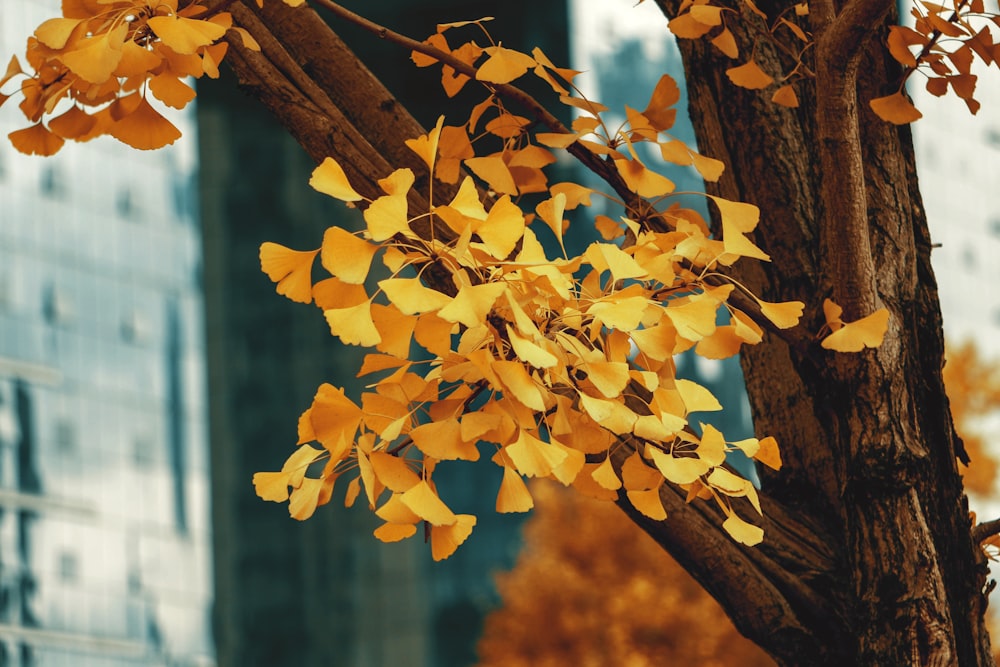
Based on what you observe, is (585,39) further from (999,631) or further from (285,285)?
(285,285)

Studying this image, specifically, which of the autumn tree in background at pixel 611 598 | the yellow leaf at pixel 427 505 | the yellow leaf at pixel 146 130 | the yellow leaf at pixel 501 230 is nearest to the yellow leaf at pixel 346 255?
the yellow leaf at pixel 501 230

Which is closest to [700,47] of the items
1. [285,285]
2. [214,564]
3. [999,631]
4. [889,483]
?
[889,483]

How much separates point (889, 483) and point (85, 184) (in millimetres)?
22430

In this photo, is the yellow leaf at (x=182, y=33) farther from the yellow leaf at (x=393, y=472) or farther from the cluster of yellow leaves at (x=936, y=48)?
the cluster of yellow leaves at (x=936, y=48)

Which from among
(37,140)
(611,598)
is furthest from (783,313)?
(611,598)

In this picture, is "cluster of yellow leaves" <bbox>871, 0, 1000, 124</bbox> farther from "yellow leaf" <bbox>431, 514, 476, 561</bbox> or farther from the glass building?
the glass building

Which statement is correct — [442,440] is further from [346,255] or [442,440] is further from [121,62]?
[121,62]

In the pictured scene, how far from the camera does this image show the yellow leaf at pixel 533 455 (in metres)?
1.28

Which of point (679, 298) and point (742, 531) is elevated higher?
point (679, 298)

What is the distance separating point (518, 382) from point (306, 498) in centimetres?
37

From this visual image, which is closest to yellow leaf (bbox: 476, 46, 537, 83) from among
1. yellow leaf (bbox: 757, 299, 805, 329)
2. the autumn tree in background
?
yellow leaf (bbox: 757, 299, 805, 329)

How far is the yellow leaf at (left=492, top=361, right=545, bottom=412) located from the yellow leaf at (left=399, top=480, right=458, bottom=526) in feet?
0.54

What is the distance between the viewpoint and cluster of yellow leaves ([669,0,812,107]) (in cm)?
171

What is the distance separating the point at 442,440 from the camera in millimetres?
1366
